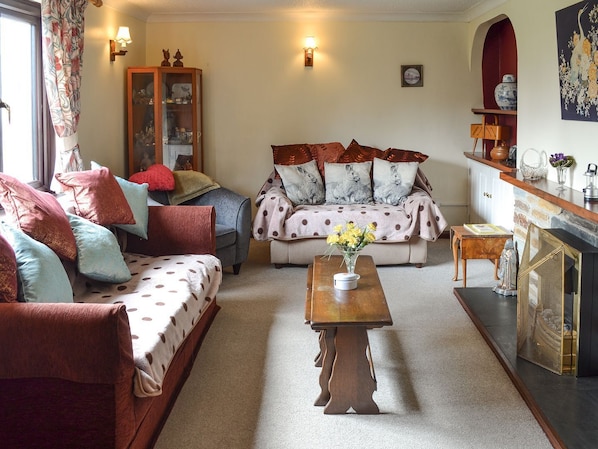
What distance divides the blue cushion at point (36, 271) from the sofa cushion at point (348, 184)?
3.58 metres

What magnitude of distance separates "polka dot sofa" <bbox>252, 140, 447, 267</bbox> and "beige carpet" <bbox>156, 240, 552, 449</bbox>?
0.86 meters

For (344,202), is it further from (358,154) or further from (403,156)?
(403,156)

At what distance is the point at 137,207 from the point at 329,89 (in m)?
3.18

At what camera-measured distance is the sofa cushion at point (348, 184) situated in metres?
6.36

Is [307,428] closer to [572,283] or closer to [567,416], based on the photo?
[567,416]

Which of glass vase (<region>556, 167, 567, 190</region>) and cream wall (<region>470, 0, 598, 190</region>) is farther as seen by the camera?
glass vase (<region>556, 167, 567, 190</region>)

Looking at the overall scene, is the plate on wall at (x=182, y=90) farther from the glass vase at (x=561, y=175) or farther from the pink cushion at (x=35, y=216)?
the glass vase at (x=561, y=175)

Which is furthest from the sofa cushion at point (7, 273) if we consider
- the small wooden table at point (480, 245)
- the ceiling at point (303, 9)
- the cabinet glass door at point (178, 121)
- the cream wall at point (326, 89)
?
the cream wall at point (326, 89)

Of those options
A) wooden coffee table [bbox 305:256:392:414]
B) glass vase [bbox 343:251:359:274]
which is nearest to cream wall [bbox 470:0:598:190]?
glass vase [bbox 343:251:359:274]

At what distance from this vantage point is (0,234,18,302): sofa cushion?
2.59 metres

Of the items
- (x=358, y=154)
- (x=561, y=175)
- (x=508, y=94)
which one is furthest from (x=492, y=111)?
(x=561, y=175)

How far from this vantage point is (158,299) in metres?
3.46

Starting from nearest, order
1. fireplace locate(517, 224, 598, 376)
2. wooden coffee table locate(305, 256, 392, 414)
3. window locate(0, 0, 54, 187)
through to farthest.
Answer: wooden coffee table locate(305, 256, 392, 414), fireplace locate(517, 224, 598, 376), window locate(0, 0, 54, 187)

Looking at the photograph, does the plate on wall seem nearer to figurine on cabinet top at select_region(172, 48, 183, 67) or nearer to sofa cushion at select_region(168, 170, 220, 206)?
figurine on cabinet top at select_region(172, 48, 183, 67)
